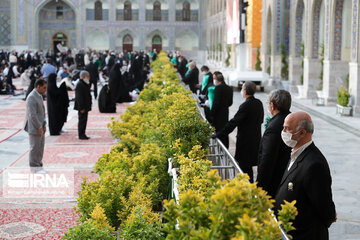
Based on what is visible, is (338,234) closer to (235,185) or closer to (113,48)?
(235,185)

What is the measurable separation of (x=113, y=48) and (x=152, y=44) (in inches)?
135

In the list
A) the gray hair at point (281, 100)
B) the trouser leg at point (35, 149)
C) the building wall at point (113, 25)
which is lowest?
the trouser leg at point (35, 149)

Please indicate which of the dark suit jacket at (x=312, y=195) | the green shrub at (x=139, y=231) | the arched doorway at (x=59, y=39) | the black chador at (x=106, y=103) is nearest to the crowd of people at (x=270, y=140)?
the dark suit jacket at (x=312, y=195)

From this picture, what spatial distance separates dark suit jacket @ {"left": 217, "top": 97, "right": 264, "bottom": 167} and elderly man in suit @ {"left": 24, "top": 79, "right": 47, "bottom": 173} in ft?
8.17

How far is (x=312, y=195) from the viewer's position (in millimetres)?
2842

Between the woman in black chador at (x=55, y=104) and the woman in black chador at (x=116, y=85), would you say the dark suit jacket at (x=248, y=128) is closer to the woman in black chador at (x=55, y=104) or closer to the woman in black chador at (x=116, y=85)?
the woman in black chador at (x=55, y=104)

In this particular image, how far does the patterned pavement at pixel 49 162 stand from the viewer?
4.73 meters

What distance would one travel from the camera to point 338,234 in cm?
459

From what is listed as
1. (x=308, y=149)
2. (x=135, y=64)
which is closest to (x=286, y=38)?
(x=135, y=64)

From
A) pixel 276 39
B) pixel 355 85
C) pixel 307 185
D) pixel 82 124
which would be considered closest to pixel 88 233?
pixel 307 185

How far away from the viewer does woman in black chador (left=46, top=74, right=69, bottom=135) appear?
30.8ft

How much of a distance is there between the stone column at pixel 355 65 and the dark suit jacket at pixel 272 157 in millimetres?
8224

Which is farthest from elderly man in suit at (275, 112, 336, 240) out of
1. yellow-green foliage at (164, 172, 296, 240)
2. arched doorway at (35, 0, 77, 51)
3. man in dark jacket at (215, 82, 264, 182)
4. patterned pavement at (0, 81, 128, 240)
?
arched doorway at (35, 0, 77, 51)

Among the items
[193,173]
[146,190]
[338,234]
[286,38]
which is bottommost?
[338,234]
